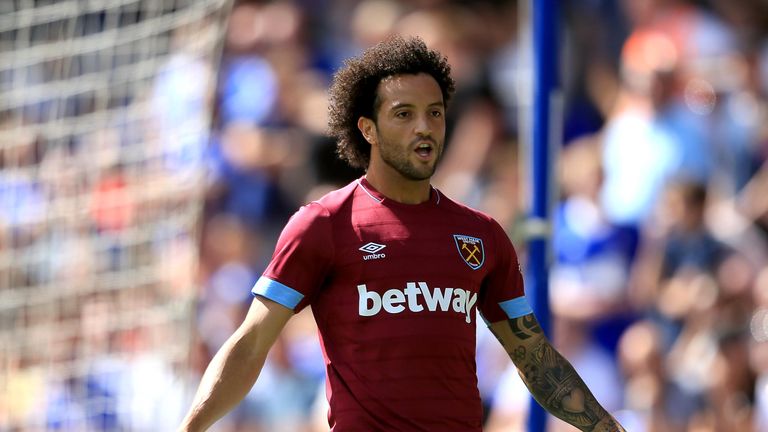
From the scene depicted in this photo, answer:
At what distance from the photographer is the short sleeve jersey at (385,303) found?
400 cm

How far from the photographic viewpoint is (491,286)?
14.4 ft

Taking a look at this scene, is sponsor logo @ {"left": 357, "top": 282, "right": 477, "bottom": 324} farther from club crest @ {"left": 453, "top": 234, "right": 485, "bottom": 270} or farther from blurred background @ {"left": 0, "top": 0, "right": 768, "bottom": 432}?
blurred background @ {"left": 0, "top": 0, "right": 768, "bottom": 432}

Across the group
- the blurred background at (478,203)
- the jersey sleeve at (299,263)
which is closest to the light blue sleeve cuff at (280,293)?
the jersey sleeve at (299,263)

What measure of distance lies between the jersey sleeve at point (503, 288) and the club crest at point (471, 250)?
0.10m

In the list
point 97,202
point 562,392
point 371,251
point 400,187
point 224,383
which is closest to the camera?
point 224,383

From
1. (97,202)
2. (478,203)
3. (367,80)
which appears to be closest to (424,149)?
(367,80)

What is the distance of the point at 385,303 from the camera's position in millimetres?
4039

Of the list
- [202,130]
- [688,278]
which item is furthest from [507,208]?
[202,130]

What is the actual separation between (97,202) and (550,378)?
3698mm

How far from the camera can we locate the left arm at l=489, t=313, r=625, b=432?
4332mm

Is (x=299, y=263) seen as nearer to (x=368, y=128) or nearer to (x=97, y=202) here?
(x=368, y=128)

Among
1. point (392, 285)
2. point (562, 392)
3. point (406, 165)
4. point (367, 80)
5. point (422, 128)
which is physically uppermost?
point (367, 80)

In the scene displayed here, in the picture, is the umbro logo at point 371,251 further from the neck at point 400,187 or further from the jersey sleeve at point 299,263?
the neck at point 400,187

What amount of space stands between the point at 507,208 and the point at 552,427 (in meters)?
1.35
